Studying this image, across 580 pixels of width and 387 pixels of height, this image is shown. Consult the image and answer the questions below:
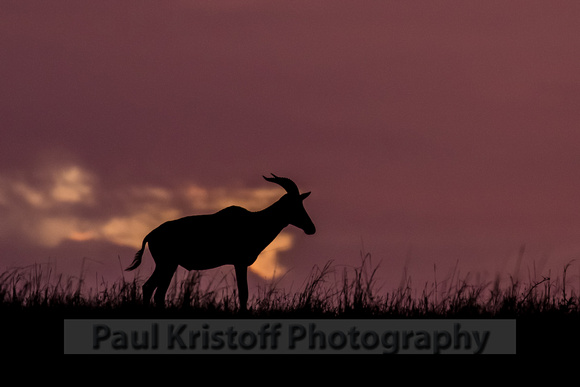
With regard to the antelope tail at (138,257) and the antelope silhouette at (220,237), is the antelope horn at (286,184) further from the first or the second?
the antelope tail at (138,257)

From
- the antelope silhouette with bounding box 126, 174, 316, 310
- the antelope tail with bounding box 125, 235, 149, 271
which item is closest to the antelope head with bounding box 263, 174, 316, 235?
the antelope silhouette with bounding box 126, 174, 316, 310

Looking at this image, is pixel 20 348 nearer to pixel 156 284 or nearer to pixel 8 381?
pixel 8 381

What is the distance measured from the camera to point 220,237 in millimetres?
13734

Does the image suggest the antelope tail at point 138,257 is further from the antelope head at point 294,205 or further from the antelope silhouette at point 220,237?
the antelope head at point 294,205

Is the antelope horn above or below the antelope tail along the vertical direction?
above

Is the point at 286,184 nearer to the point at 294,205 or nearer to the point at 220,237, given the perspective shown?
the point at 294,205

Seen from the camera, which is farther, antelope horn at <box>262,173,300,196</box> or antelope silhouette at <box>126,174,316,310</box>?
antelope horn at <box>262,173,300,196</box>

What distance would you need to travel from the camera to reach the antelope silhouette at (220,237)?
1362cm

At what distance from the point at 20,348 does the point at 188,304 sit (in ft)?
7.55

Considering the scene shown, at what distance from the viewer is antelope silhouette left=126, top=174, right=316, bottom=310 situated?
44.7 feet

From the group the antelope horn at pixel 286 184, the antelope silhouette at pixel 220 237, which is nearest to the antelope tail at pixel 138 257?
the antelope silhouette at pixel 220 237

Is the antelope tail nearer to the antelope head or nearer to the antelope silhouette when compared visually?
the antelope silhouette

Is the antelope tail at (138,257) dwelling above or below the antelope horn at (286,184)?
below

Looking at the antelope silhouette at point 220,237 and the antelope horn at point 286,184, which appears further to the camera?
the antelope horn at point 286,184
